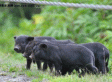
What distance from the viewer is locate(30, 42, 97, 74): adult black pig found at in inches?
259

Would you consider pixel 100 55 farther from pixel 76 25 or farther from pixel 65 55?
pixel 76 25

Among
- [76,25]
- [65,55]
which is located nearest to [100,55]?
[65,55]

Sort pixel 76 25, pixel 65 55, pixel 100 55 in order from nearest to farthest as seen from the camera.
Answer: pixel 65 55
pixel 100 55
pixel 76 25

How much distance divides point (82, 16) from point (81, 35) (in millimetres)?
1377

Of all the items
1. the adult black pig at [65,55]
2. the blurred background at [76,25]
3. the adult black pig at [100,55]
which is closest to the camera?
the adult black pig at [65,55]

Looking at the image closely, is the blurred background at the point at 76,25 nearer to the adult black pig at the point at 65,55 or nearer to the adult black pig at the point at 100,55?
the adult black pig at the point at 100,55

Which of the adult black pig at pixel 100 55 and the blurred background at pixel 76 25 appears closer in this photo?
the adult black pig at pixel 100 55

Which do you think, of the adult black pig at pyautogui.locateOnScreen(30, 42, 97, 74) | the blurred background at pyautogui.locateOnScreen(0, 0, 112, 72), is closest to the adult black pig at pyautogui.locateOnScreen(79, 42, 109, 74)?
the adult black pig at pyautogui.locateOnScreen(30, 42, 97, 74)

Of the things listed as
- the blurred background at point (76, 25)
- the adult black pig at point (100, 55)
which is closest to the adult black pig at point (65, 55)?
the adult black pig at point (100, 55)

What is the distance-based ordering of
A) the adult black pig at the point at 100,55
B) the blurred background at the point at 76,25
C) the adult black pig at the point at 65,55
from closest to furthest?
1. the adult black pig at the point at 65,55
2. the adult black pig at the point at 100,55
3. the blurred background at the point at 76,25

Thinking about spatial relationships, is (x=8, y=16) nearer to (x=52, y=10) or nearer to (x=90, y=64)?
(x=52, y=10)

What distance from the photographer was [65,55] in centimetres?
677

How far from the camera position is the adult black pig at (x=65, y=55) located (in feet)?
21.6

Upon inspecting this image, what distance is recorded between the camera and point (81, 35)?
44.9 feet
